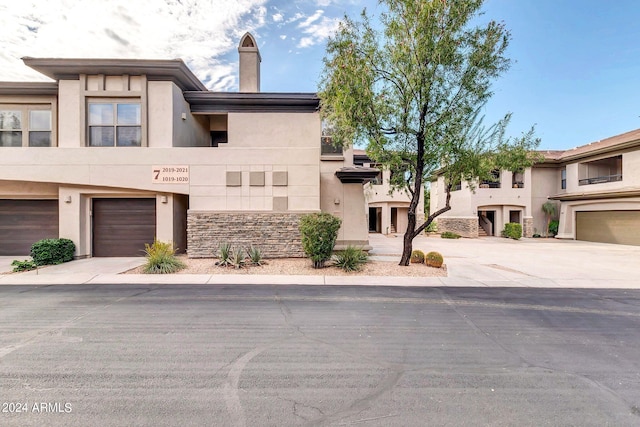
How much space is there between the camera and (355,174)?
512 inches

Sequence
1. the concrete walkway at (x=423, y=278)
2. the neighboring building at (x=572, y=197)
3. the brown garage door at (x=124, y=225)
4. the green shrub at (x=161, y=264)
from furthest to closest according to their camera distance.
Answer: the neighboring building at (x=572, y=197)
the brown garage door at (x=124, y=225)
the green shrub at (x=161, y=264)
the concrete walkway at (x=423, y=278)

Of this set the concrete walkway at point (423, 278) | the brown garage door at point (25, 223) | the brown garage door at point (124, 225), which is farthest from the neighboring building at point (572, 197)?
the brown garage door at point (25, 223)

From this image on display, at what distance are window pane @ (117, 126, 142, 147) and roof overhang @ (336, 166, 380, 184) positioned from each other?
936cm

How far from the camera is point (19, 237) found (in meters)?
12.8

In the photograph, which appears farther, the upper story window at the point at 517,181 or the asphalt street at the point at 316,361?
the upper story window at the point at 517,181

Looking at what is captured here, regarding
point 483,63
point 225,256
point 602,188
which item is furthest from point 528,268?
point 602,188

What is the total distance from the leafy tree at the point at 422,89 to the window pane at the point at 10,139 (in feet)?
47.9

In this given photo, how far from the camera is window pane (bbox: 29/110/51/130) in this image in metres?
13.0

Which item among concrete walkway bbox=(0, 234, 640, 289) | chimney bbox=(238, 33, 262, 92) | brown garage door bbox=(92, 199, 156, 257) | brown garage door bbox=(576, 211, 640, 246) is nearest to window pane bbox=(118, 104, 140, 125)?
brown garage door bbox=(92, 199, 156, 257)

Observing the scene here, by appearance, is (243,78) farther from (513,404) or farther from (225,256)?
(513,404)

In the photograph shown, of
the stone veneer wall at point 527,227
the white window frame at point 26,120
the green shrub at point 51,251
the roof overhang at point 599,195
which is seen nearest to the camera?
the green shrub at point 51,251

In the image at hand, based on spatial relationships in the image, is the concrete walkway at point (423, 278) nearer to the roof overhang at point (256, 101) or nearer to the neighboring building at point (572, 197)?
the roof overhang at point (256, 101)

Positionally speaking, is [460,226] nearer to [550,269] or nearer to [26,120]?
[550,269]

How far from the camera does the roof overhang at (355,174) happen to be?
12.8 metres
